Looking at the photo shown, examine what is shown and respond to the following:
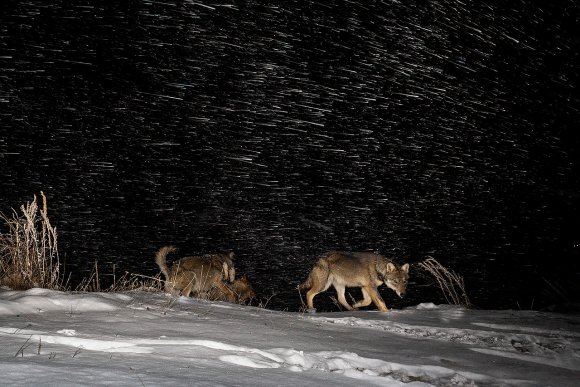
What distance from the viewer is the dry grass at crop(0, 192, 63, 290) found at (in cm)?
697

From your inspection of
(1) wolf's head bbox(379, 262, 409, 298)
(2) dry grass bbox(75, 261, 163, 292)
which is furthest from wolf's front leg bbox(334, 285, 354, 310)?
(2) dry grass bbox(75, 261, 163, 292)

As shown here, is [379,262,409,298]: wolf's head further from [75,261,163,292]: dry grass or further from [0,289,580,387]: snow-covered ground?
[75,261,163,292]: dry grass

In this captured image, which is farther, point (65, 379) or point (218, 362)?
point (218, 362)

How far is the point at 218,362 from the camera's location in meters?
3.51

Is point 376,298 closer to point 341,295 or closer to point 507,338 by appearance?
point 341,295

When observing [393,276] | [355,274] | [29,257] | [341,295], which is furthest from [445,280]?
[29,257]

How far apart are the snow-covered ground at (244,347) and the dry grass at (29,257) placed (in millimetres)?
1408

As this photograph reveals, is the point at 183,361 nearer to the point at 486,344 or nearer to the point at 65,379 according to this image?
the point at 65,379

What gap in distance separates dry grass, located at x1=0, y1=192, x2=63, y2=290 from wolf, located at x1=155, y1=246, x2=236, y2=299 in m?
2.17

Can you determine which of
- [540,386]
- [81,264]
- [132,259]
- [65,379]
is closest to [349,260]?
[540,386]

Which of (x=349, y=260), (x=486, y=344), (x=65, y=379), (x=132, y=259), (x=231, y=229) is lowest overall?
(x=132, y=259)

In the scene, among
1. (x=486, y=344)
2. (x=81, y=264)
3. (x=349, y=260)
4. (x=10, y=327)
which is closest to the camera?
(x=10, y=327)

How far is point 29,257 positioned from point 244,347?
4407 millimetres

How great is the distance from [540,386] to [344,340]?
5.99 feet
